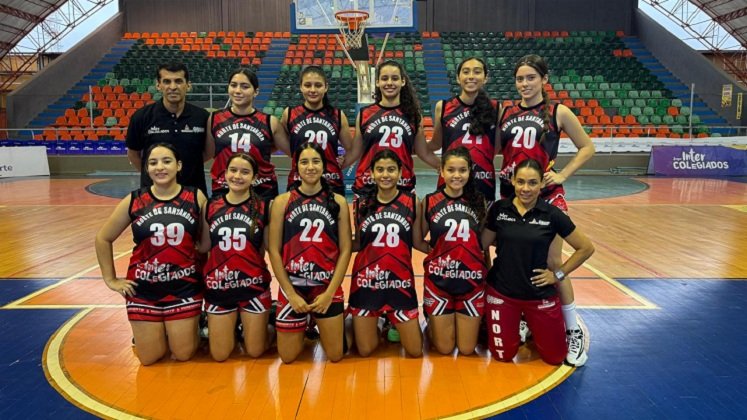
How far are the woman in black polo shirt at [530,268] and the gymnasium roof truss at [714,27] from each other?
74.3ft

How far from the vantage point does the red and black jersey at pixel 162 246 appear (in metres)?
3.06

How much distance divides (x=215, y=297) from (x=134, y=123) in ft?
4.17

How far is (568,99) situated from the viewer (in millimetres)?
17297

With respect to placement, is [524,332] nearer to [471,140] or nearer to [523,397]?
[523,397]

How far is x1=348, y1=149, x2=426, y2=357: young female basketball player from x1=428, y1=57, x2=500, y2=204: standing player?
41cm

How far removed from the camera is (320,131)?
11.4 ft

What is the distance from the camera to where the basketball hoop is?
10.1 m

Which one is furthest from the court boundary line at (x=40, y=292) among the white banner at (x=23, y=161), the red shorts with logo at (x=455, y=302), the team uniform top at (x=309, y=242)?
the white banner at (x=23, y=161)

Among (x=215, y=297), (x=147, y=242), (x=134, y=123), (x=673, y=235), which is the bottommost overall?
(x=673, y=235)

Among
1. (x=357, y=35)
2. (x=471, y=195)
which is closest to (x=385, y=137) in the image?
(x=471, y=195)

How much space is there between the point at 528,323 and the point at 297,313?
1.33m

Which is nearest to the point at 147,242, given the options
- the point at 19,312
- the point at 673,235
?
the point at 19,312

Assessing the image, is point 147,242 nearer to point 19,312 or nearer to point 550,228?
point 19,312

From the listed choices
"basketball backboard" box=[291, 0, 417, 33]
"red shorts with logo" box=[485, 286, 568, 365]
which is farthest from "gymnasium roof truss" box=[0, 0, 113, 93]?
"red shorts with logo" box=[485, 286, 568, 365]
